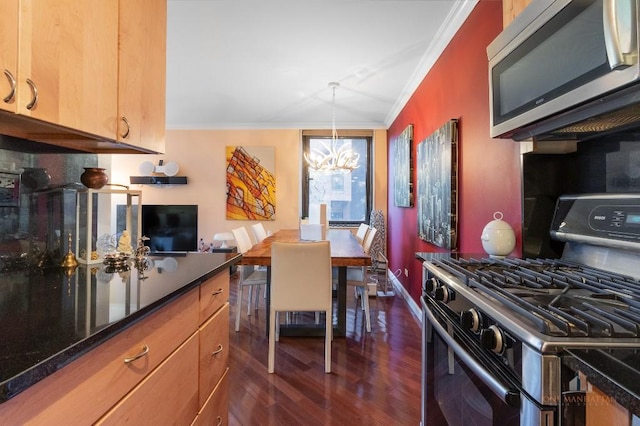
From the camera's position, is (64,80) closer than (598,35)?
No

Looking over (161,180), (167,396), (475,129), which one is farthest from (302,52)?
(161,180)

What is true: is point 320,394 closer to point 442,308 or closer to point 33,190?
point 442,308

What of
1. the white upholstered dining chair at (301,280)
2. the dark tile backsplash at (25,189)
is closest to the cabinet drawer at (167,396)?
the dark tile backsplash at (25,189)

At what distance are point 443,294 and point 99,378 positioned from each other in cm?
106

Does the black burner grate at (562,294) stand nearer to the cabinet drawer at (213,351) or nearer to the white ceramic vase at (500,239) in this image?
the white ceramic vase at (500,239)

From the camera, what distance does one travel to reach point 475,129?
2064mm

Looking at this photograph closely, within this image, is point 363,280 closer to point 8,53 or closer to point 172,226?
point 8,53

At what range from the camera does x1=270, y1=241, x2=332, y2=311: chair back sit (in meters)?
2.16

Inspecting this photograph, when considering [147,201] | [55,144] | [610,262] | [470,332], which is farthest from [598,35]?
[147,201]

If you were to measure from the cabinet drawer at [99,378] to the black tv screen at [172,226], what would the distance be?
474 centimetres

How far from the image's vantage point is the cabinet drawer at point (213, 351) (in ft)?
3.97

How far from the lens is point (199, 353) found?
1181 mm

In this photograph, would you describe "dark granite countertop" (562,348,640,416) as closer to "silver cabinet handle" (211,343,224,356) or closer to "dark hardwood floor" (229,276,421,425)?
"silver cabinet handle" (211,343,224,356)

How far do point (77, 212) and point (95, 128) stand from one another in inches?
22.2
